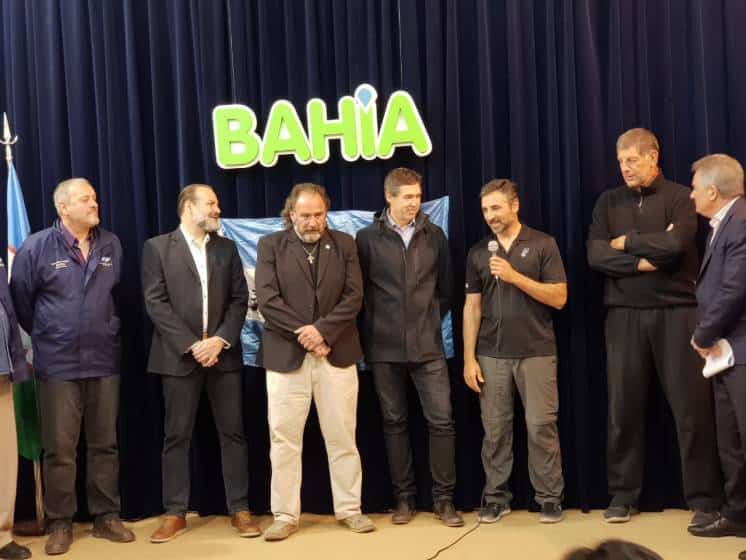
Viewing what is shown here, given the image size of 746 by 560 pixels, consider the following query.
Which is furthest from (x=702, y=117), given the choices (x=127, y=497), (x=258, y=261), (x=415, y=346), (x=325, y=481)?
(x=127, y=497)

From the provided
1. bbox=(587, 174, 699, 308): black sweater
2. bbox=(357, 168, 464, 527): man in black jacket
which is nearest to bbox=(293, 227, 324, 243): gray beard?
bbox=(357, 168, 464, 527): man in black jacket

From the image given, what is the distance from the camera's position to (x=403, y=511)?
171 inches

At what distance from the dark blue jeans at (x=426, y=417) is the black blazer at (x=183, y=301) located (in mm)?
766

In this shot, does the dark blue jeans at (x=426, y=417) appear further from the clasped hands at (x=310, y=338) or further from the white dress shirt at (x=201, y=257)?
the white dress shirt at (x=201, y=257)

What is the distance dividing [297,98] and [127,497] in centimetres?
239

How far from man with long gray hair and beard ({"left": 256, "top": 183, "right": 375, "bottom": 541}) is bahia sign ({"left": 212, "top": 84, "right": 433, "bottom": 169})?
441 mm

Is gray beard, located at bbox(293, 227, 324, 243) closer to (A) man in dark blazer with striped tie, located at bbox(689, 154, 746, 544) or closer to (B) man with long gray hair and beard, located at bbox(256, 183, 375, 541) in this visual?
(B) man with long gray hair and beard, located at bbox(256, 183, 375, 541)

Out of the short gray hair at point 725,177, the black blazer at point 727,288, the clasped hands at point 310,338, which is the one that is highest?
the short gray hair at point 725,177

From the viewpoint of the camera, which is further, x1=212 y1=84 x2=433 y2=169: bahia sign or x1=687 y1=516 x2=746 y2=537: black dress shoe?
x1=212 y1=84 x2=433 y2=169: bahia sign

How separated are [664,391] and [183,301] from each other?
2.45 m

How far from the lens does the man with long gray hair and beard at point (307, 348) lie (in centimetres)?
414

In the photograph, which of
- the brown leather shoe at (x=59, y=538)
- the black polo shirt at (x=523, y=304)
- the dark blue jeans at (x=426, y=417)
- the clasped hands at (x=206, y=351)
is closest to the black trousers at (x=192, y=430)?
the clasped hands at (x=206, y=351)

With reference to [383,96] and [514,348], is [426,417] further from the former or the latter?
[383,96]

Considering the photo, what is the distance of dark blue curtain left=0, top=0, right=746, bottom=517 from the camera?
14.7ft
